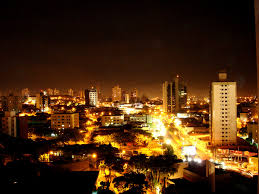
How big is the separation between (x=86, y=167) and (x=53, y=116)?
9325 millimetres

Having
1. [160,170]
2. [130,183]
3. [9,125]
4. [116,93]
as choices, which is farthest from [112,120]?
[116,93]

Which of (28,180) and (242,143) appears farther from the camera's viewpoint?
(242,143)

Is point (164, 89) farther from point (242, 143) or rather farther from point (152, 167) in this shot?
point (152, 167)

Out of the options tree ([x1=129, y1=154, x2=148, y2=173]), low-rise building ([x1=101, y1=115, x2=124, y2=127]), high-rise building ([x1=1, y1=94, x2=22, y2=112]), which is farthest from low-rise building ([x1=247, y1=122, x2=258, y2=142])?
high-rise building ([x1=1, y1=94, x2=22, y2=112])

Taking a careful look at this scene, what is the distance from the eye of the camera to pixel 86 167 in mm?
6043

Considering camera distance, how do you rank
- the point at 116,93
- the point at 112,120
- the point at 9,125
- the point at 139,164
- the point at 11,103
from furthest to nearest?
the point at 116,93, the point at 11,103, the point at 112,120, the point at 9,125, the point at 139,164

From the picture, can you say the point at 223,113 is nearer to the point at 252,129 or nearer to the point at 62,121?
the point at 252,129

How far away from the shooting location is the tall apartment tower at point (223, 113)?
10.4m

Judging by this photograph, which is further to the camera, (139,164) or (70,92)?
(70,92)

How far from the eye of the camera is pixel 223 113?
10.5 metres

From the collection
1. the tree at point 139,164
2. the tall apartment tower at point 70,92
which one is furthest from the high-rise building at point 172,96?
the tall apartment tower at point 70,92

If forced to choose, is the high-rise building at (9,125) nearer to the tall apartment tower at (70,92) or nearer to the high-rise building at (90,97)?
the high-rise building at (90,97)

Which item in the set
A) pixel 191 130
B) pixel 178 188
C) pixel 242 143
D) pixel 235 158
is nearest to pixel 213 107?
pixel 242 143

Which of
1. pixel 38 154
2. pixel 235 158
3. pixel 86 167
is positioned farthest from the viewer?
pixel 235 158
